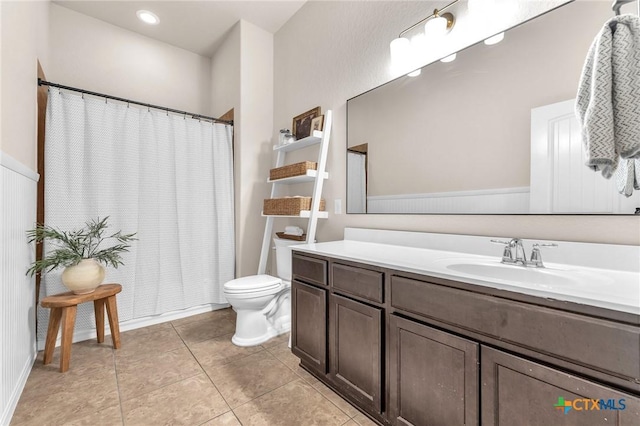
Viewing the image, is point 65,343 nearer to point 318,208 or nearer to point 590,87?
point 318,208

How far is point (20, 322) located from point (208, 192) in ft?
5.10

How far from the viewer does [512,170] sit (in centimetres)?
131

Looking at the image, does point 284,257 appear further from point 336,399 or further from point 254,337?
point 336,399

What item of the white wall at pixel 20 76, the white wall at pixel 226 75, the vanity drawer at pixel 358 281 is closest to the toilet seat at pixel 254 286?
the vanity drawer at pixel 358 281

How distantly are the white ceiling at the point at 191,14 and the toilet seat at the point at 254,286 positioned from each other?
7.94ft

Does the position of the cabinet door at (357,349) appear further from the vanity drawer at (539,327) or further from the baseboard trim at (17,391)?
the baseboard trim at (17,391)

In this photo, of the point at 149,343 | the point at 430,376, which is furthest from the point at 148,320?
the point at 430,376

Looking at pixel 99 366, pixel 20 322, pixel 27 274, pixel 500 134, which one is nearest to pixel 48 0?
pixel 27 274

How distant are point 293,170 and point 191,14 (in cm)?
188

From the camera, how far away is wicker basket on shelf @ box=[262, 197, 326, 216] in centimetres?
219

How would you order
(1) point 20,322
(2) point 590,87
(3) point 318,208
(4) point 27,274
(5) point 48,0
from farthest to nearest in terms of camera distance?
(5) point 48,0
(3) point 318,208
(4) point 27,274
(1) point 20,322
(2) point 590,87

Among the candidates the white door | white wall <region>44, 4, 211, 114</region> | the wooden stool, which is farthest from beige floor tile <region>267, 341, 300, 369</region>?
white wall <region>44, 4, 211, 114</region>

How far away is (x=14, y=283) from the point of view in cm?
145

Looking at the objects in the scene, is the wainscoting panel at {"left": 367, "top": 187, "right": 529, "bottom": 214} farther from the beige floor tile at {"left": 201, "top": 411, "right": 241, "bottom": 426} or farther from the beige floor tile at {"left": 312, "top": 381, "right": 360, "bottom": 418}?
the beige floor tile at {"left": 201, "top": 411, "right": 241, "bottom": 426}
